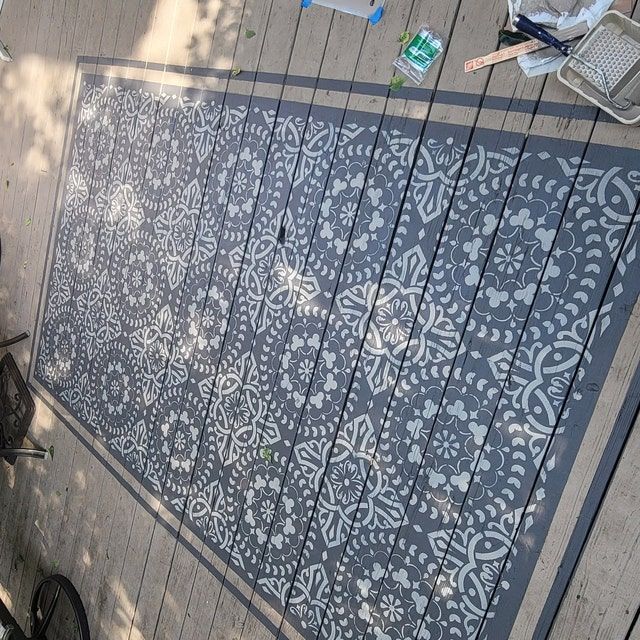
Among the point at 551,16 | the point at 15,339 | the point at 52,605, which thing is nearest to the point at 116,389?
the point at 15,339

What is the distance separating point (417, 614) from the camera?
1.65m

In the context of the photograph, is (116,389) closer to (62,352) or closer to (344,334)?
(62,352)

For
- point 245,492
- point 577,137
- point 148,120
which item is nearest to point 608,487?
point 577,137

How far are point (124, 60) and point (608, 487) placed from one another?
2314 mm

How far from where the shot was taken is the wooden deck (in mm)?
1397

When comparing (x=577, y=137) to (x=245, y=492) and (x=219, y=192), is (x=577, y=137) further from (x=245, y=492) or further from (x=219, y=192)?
(x=245, y=492)

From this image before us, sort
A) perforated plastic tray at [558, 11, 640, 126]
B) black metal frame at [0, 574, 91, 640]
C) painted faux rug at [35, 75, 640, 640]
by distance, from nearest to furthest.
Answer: perforated plastic tray at [558, 11, 640, 126] < painted faux rug at [35, 75, 640, 640] < black metal frame at [0, 574, 91, 640]

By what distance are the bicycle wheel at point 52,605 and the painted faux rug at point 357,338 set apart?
0.61 meters

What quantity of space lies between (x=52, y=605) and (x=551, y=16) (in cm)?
280

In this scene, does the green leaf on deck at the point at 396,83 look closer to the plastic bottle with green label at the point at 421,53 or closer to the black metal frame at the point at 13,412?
the plastic bottle with green label at the point at 421,53

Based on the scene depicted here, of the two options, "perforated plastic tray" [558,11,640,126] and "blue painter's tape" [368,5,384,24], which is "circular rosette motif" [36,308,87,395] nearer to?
"blue painter's tape" [368,5,384,24]

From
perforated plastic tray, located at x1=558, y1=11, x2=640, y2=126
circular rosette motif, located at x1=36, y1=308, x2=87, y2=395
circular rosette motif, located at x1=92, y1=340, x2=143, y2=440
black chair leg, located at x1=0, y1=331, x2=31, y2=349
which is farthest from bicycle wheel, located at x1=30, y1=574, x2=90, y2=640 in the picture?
perforated plastic tray, located at x1=558, y1=11, x2=640, y2=126

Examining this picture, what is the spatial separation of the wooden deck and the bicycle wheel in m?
0.08

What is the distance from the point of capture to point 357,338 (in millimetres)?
1783
